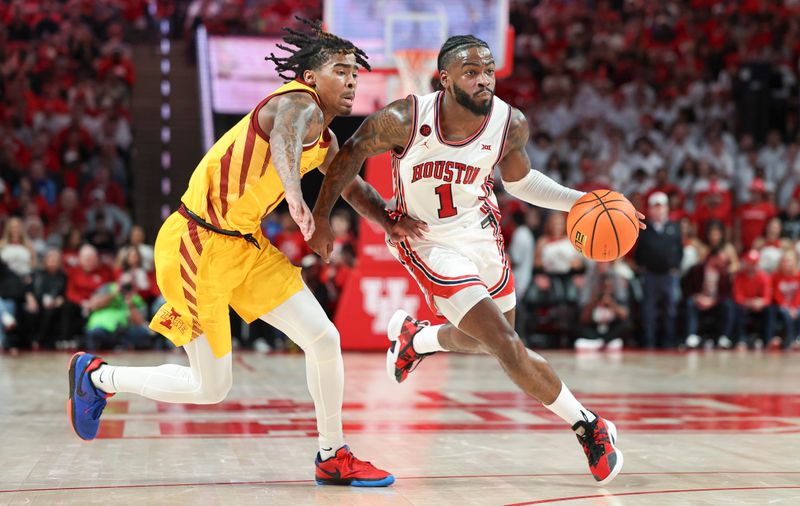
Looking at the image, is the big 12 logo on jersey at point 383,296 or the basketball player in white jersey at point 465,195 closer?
the basketball player in white jersey at point 465,195

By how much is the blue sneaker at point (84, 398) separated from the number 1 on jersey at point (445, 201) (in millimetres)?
1809

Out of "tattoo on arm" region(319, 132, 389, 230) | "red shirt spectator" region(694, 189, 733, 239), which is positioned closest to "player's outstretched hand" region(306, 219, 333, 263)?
"tattoo on arm" region(319, 132, 389, 230)

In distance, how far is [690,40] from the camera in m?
19.2

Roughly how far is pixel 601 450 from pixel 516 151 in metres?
1.54

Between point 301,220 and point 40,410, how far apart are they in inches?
145

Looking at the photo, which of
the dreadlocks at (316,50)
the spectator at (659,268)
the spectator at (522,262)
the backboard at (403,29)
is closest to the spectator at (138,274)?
the backboard at (403,29)

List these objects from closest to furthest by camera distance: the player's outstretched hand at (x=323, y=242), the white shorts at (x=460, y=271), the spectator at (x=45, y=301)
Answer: the player's outstretched hand at (x=323, y=242) < the white shorts at (x=460, y=271) < the spectator at (x=45, y=301)

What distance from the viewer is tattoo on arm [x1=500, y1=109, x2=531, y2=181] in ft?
16.8

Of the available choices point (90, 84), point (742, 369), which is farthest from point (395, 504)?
point (90, 84)

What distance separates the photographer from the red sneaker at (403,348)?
6184 mm

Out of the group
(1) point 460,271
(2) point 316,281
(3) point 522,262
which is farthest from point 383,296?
(1) point 460,271

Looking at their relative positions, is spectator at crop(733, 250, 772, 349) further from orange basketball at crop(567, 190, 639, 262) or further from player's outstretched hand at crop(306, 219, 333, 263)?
player's outstretched hand at crop(306, 219, 333, 263)

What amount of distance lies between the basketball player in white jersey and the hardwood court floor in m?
0.49

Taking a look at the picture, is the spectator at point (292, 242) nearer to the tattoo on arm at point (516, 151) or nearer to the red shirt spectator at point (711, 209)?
the red shirt spectator at point (711, 209)
